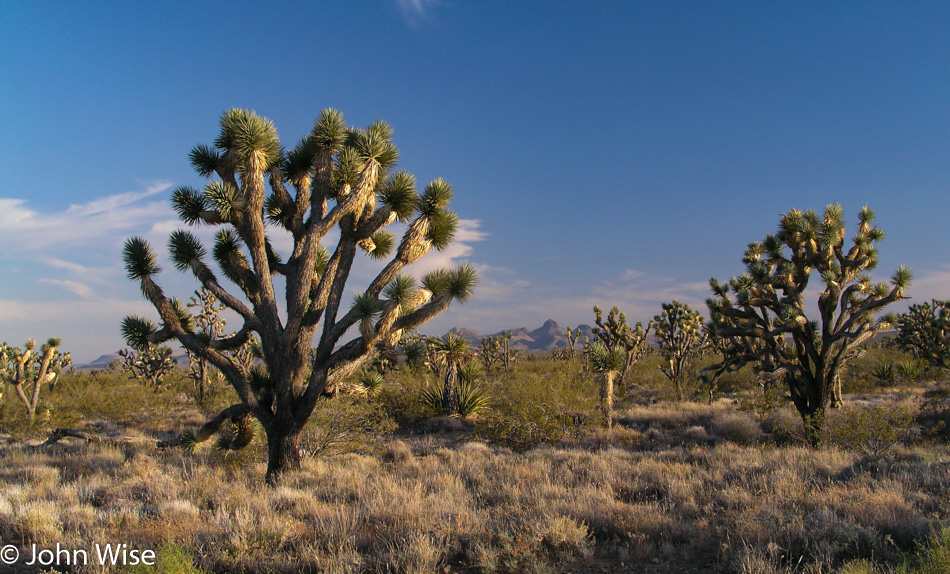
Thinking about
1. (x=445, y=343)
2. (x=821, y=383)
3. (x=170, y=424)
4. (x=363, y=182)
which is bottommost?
(x=170, y=424)

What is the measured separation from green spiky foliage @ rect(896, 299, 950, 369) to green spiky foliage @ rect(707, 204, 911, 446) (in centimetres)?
1386

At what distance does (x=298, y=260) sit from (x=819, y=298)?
1292cm

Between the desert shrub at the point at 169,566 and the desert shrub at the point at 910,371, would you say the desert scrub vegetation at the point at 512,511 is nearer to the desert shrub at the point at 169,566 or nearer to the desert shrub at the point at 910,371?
the desert shrub at the point at 169,566

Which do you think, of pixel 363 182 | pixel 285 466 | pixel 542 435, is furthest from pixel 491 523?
pixel 542 435

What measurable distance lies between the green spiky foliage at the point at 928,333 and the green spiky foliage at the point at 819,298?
1386cm

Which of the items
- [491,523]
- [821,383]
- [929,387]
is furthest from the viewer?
[929,387]

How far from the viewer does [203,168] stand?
9.25 metres

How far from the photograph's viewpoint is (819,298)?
1309 cm

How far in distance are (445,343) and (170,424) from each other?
9.90 metres

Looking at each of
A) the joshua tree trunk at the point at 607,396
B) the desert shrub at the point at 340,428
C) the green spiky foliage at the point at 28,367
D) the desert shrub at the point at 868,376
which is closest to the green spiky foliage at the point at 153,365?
the green spiky foliage at the point at 28,367

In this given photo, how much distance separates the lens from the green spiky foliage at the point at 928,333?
25.6 metres

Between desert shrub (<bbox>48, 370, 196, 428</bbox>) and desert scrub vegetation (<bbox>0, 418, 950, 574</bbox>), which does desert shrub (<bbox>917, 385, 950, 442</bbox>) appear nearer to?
desert scrub vegetation (<bbox>0, 418, 950, 574</bbox>)

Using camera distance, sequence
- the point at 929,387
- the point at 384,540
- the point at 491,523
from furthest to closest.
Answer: the point at 929,387 → the point at 491,523 → the point at 384,540

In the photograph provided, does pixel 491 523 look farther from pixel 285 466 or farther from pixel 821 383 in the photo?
pixel 821 383
